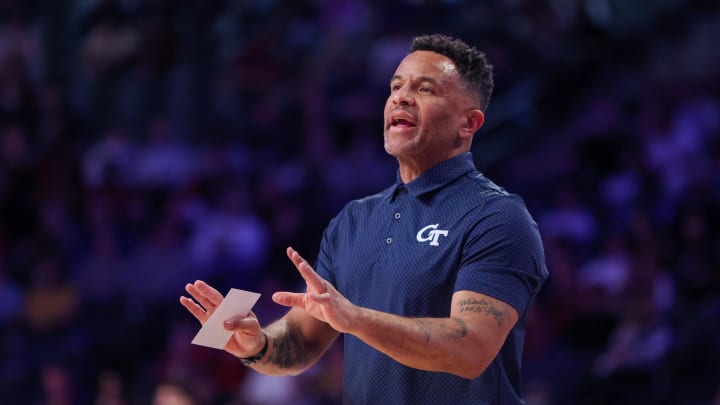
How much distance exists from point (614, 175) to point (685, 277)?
1981 mm

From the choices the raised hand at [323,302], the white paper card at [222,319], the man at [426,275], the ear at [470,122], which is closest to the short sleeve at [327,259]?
the man at [426,275]

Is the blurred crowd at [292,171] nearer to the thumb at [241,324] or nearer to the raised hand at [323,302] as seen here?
the thumb at [241,324]

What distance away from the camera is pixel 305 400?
8.05 meters

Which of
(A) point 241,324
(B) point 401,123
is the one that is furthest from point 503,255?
(A) point 241,324

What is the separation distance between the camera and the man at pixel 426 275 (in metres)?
3.08

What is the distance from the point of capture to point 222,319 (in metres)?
3.43

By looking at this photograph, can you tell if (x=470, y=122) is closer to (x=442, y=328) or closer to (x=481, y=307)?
(x=481, y=307)

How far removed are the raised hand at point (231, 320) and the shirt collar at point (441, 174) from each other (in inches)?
28.7

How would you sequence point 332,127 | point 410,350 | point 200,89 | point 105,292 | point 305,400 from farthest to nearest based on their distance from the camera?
point 200,89 < point 332,127 < point 105,292 < point 305,400 < point 410,350

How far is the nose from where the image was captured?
362 centimetres

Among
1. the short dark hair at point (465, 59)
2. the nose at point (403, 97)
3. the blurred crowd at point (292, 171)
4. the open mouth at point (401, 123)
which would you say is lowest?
the blurred crowd at point (292, 171)

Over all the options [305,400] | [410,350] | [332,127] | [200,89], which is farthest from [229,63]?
[410,350]

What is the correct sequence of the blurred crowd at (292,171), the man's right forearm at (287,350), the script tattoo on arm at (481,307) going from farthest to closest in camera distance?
the blurred crowd at (292,171)
the man's right forearm at (287,350)
the script tattoo on arm at (481,307)

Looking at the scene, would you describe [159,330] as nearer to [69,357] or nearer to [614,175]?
[69,357]
